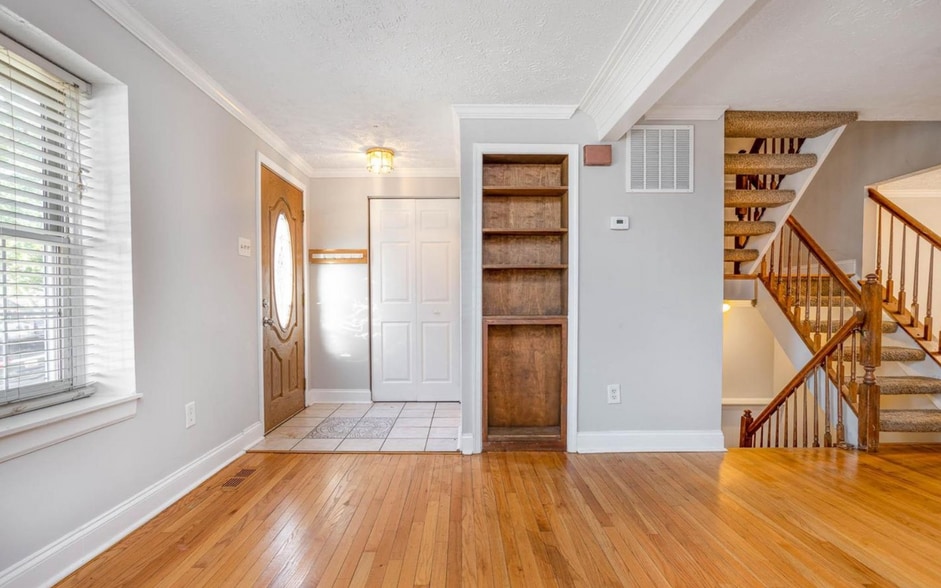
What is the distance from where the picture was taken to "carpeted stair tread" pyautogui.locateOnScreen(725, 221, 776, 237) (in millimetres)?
3594

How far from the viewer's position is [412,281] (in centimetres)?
423

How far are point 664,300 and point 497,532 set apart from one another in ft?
6.19

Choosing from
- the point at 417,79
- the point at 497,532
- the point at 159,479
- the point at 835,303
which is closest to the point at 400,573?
the point at 497,532

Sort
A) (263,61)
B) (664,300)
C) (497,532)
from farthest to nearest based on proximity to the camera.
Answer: (664,300) → (263,61) → (497,532)

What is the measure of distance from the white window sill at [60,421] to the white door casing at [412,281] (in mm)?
2431

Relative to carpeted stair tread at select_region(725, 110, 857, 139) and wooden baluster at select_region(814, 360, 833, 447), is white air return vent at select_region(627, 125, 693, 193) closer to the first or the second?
carpeted stair tread at select_region(725, 110, 857, 139)

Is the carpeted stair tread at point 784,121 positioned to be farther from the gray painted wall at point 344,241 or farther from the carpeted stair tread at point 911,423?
the gray painted wall at point 344,241

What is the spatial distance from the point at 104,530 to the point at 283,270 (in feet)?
7.36

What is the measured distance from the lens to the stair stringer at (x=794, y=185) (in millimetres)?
3131

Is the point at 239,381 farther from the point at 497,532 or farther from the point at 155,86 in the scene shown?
the point at 497,532

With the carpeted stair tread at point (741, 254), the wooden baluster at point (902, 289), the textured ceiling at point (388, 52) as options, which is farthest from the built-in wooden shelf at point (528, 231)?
the wooden baluster at point (902, 289)

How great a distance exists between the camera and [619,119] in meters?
2.51

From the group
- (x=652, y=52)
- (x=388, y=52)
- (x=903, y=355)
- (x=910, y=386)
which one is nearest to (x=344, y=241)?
(x=388, y=52)

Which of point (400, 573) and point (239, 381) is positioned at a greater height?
point (239, 381)
